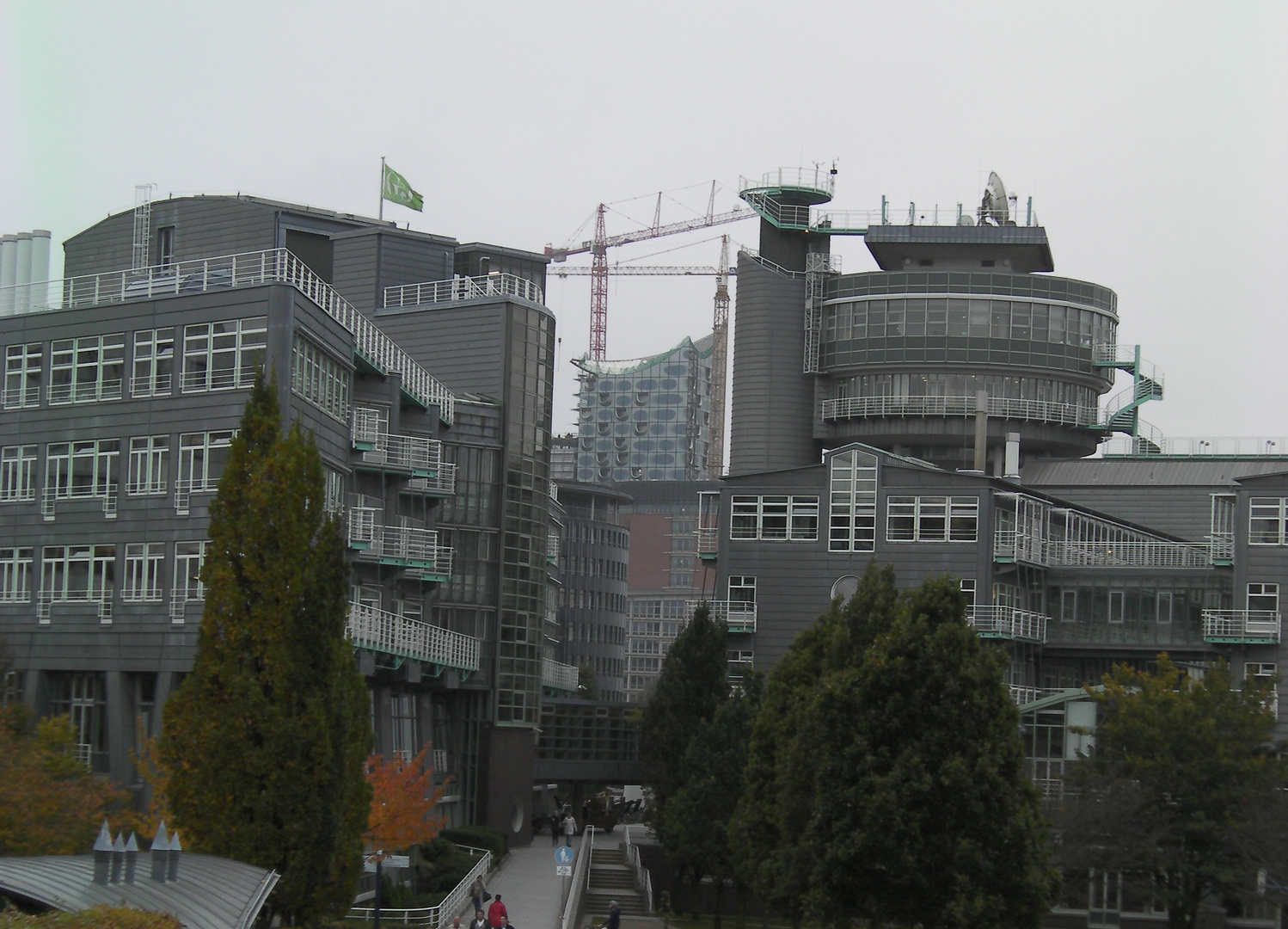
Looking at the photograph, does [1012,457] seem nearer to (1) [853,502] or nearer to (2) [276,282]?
(1) [853,502]

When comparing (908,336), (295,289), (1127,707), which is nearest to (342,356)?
(295,289)

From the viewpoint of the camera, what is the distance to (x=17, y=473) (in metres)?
54.4

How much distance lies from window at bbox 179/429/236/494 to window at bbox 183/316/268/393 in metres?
1.32

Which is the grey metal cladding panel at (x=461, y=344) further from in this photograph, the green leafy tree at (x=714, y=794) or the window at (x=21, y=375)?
the window at (x=21, y=375)

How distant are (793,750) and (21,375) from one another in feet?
87.6

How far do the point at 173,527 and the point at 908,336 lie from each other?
60.4 metres

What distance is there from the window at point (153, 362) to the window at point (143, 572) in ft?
14.2

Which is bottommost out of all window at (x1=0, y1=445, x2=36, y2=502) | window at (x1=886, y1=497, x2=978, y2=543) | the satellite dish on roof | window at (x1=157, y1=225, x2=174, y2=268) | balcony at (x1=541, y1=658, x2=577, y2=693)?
balcony at (x1=541, y1=658, x2=577, y2=693)

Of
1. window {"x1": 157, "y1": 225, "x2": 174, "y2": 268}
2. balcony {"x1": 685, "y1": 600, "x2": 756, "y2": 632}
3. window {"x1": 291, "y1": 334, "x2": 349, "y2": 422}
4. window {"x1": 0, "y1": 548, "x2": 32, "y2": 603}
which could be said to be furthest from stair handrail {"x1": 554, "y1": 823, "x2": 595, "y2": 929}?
window {"x1": 157, "y1": 225, "x2": 174, "y2": 268}

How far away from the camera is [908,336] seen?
4082 inches

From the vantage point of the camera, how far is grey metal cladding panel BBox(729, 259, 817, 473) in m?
108

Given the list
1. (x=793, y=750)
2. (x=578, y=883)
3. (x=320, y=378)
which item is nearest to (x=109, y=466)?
(x=320, y=378)

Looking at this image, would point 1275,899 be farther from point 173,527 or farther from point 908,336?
point 908,336

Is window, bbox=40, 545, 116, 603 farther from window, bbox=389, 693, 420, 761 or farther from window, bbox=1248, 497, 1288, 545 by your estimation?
window, bbox=1248, 497, 1288, 545
